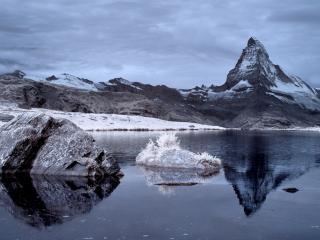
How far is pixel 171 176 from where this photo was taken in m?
12.1

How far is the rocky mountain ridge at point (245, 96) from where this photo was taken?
117500 millimetres

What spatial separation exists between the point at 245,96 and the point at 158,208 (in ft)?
480

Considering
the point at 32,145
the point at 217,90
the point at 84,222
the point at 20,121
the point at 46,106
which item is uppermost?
the point at 217,90

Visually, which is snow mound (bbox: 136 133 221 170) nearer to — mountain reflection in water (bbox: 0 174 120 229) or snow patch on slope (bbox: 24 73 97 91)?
mountain reflection in water (bbox: 0 174 120 229)

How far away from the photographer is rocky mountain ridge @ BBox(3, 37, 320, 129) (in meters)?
118

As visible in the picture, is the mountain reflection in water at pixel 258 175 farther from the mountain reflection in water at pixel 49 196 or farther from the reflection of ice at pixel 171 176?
the mountain reflection in water at pixel 49 196

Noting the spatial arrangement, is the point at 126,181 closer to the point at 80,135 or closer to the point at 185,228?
the point at 80,135

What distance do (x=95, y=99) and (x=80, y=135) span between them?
274 ft

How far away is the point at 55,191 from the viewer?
9.30 metres

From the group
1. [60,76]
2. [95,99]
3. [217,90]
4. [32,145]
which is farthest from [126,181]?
[217,90]

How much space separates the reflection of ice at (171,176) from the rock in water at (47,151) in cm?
161

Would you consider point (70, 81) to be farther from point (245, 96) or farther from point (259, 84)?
point (259, 84)

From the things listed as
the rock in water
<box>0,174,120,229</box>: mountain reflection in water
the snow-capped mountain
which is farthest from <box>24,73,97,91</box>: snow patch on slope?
<box>0,174,120,229</box>: mountain reflection in water

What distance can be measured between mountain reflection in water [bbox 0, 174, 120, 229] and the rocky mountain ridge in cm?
8952
